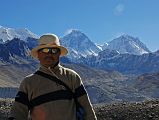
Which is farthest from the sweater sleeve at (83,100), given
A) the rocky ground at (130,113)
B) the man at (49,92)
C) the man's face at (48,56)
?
the rocky ground at (130,113)

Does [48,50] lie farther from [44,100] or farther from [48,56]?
[44,100]

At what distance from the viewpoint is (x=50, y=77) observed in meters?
5.55

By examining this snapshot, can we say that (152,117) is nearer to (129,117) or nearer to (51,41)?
(129,117)

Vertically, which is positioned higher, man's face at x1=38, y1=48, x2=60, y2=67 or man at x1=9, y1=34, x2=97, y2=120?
man's face at x1=38, y1=48, x2=60, y2=67

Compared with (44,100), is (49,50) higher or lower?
higher

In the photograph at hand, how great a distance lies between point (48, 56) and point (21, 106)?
70 centimetres

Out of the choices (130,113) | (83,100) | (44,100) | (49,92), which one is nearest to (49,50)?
(49,92)

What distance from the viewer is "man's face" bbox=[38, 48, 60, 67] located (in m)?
5.61

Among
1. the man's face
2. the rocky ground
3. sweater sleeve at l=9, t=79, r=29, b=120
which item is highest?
the man's face

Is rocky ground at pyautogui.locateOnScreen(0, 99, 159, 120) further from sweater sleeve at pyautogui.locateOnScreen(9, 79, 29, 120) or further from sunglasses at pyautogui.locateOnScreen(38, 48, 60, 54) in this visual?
sweater sleeve at pyautogui.locateOnScreen(9, 79, 29, 120)

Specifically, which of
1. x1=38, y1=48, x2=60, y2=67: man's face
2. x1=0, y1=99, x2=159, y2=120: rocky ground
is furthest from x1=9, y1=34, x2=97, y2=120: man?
x1=0, y1=99, x2=159, y2=120: rocky ground

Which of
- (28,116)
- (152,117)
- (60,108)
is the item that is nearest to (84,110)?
(60,108)

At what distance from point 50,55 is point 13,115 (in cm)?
87

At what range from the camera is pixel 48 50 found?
563 centimetres
